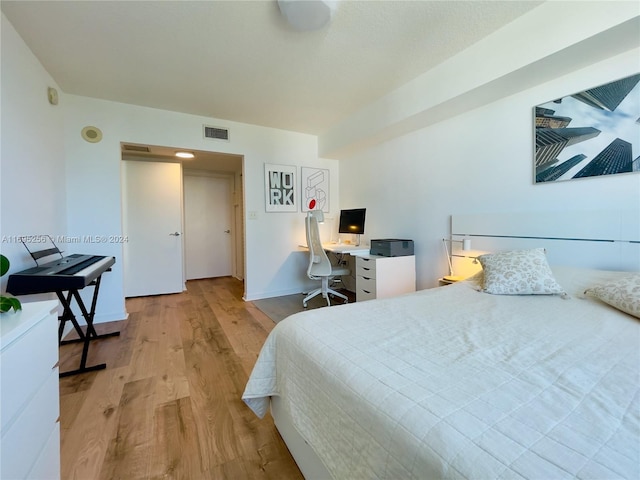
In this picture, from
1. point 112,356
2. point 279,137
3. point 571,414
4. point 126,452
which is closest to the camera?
point 571,414

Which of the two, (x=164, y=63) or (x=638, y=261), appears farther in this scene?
(x=164, y=63)

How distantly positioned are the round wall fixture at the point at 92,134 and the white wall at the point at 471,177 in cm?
317

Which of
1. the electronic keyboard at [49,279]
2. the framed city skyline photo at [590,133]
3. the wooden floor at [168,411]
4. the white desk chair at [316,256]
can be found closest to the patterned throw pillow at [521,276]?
the framed city skyline photo at [590,133]

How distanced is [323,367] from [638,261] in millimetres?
2095

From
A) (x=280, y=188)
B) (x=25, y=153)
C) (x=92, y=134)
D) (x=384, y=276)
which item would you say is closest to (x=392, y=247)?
(x=384, y=276)

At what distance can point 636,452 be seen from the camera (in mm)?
529

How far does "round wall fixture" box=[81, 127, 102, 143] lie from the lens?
2883mm

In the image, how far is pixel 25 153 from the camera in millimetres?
1993

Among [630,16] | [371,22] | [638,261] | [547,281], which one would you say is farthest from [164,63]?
[638,261]

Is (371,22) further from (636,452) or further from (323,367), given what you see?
(636,452)

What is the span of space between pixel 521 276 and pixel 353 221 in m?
2.32

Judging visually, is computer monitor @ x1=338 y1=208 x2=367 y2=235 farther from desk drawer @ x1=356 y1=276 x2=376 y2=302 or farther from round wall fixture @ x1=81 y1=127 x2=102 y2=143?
round wall fixture @ x1=81 y1=127 x2=102 y2=143

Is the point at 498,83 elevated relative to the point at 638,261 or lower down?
elevated

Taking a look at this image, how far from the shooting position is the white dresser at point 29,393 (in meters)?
0.80
